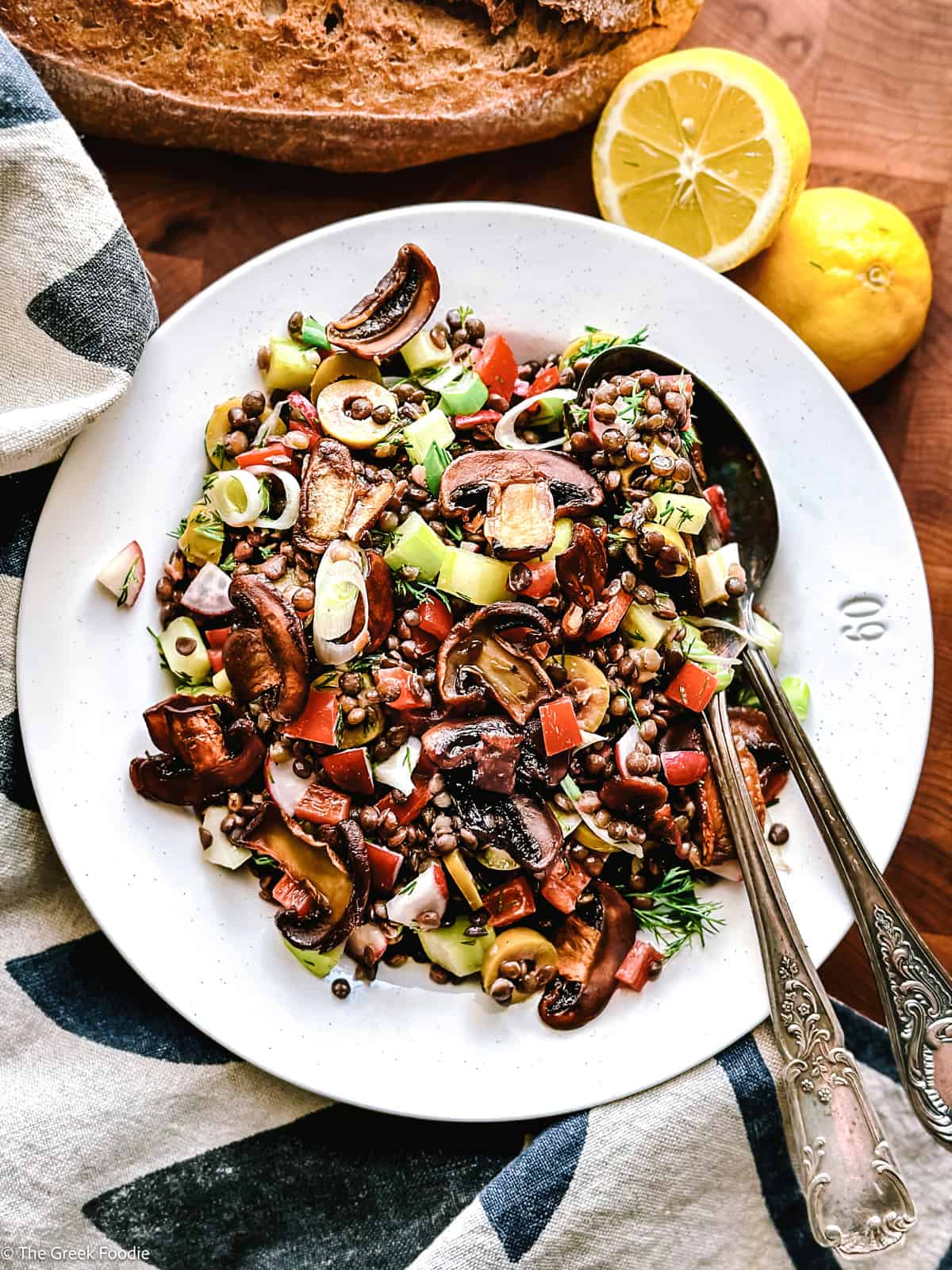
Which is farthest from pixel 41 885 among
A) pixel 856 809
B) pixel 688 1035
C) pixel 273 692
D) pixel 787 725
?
pixel 856 809

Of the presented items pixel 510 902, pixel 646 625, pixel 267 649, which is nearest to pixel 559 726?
pixel 646 625

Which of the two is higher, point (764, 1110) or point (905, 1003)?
point (905, 1003)

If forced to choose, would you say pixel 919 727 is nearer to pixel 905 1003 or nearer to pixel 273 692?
pixel 905 1003

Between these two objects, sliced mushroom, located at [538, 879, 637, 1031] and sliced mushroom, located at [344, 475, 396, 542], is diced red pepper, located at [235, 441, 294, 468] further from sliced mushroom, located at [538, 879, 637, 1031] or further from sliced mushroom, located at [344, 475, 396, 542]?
sliced mushroom, located at [538, 879, 637, 1031]

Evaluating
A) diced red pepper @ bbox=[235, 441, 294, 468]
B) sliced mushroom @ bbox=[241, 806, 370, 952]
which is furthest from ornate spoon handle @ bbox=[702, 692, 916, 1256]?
diced red pepper @ bbox=[235, 441, 294, 468]

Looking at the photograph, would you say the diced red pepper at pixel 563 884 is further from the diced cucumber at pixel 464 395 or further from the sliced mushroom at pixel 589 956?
the diced cucumber at pixel 464 395

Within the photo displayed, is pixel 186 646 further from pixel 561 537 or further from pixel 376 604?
pixel 561 537
